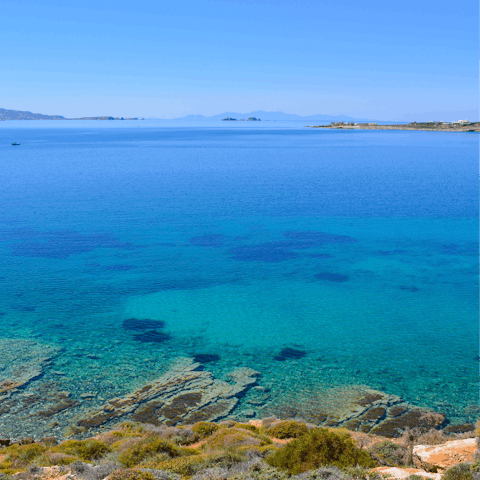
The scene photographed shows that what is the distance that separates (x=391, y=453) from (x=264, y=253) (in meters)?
28.2

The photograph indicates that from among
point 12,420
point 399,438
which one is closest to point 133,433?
point 12,420

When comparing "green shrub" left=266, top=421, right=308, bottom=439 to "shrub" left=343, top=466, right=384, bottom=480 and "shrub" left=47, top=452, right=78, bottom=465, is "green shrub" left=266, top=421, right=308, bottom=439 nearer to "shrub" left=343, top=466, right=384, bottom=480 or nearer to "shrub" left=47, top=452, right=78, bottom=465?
"shrub" left=343, top=466, right=384, bottom=480

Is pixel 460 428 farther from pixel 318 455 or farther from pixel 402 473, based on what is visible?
pixel 318 455

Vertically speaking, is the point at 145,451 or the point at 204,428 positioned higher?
the point at 145,451

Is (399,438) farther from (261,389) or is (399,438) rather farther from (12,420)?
(12,420)

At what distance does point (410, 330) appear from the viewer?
2877 cm

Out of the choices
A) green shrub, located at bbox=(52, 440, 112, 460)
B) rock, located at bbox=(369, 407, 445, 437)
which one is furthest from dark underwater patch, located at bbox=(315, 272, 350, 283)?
green shrub, located at bbox=(52, 440, 112, 460)

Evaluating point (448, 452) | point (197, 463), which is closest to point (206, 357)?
point (197, 463)

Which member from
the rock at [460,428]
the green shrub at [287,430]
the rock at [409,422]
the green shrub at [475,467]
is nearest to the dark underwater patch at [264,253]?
the rock at [409,422]

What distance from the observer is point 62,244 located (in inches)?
1780

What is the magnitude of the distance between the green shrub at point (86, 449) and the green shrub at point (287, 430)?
20.0ft

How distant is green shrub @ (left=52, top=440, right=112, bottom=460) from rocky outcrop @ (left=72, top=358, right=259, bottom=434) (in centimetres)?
233

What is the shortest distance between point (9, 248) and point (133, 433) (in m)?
32.7

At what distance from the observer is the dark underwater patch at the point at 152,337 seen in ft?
89.5
